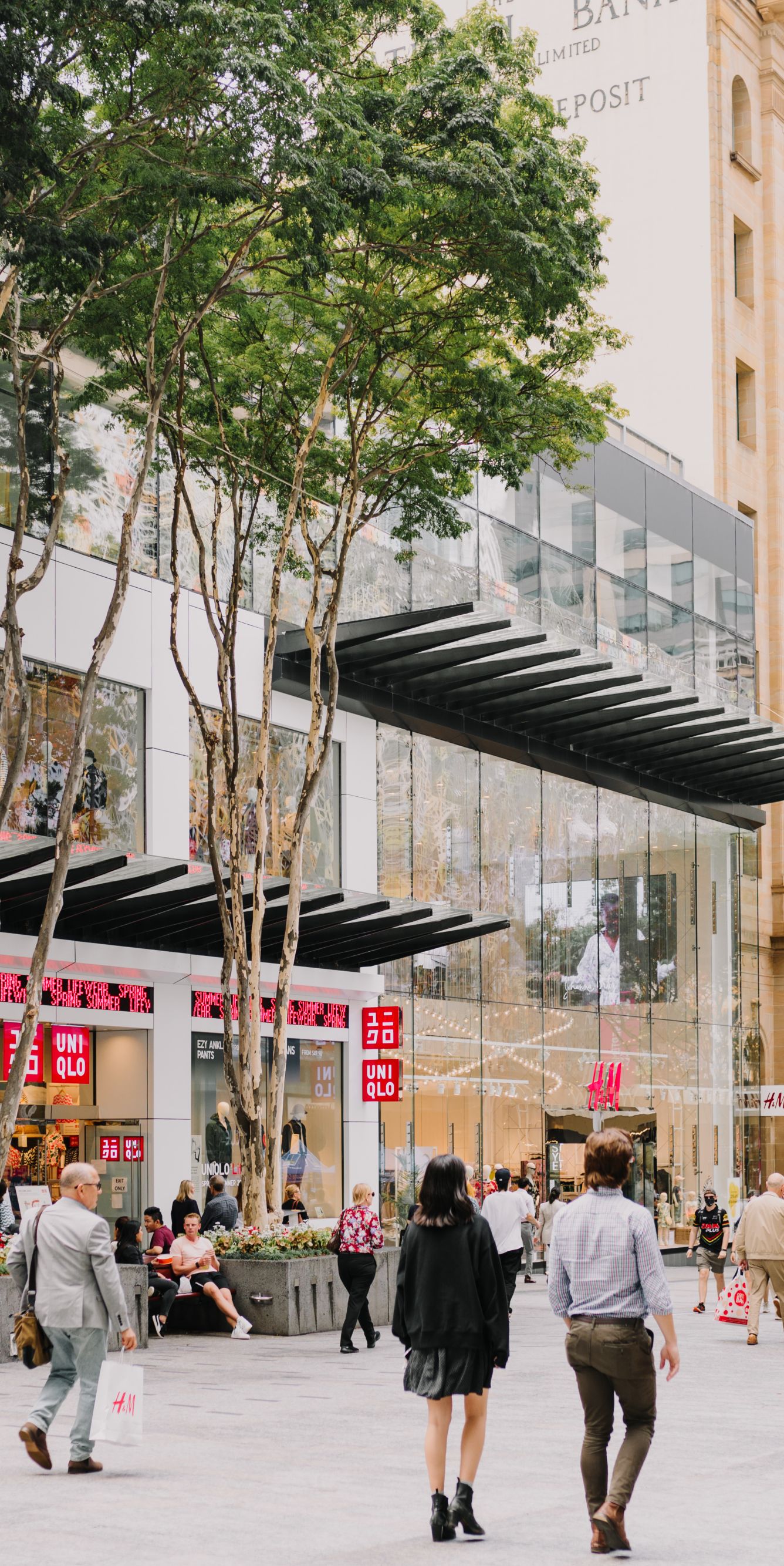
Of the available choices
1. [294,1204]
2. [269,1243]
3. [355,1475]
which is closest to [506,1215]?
[269,1243]

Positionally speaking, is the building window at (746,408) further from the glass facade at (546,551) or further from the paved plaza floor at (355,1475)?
the paved plaza floor at (355,1475)

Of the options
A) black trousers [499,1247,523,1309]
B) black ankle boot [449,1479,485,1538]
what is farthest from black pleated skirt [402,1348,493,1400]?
black trousers [499,1247,523,1309]

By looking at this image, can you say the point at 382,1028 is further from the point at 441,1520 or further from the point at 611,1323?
the point at 611,1323

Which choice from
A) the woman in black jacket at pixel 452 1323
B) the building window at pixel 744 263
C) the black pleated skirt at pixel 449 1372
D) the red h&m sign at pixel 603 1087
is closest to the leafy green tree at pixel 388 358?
the red h&m sign at pixel 603 1087

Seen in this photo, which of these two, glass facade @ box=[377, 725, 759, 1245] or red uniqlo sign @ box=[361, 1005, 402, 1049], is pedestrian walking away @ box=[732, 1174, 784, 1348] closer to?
red uniqlo sign @ box=[361, 1005, 402, 1049]

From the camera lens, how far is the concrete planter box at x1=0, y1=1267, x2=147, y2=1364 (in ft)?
52.0

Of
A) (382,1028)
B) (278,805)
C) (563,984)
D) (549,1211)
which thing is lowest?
(549,1211)

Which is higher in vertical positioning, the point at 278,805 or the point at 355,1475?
the point at 278,805

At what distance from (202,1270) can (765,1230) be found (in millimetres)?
5659

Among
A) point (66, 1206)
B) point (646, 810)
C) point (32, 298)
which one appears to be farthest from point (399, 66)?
point (646, 810)

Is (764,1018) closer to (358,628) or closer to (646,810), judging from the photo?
(646,810)

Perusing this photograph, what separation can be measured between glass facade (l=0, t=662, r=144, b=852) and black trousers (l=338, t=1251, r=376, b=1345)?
6.98 meters

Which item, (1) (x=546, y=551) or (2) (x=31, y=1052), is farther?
(1) (x=546, y=551)

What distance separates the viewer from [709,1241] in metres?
22.5
